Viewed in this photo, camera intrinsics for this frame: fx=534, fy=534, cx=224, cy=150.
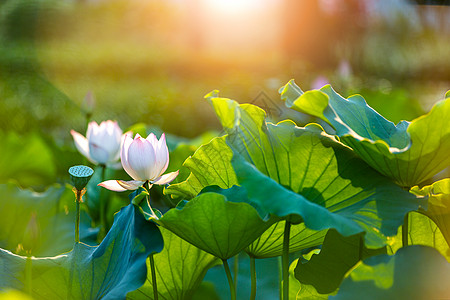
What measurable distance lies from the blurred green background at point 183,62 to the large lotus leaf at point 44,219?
1.51ft

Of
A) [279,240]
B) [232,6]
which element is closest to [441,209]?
[279,240]

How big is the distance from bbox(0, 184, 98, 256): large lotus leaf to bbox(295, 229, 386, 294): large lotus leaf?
1.63 ft

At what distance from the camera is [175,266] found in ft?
2.36

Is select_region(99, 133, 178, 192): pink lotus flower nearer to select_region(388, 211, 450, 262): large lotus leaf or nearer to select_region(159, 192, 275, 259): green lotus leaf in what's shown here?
select_region(159, 192, 275, 259): green lotus leaf

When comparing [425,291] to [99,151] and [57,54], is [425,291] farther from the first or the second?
[57,54]

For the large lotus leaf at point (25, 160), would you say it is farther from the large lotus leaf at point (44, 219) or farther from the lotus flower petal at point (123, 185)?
the lotus flower petal at point (123, 185)

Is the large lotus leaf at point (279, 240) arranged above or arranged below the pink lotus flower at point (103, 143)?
above

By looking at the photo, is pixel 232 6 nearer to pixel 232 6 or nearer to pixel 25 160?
pixel 232 6

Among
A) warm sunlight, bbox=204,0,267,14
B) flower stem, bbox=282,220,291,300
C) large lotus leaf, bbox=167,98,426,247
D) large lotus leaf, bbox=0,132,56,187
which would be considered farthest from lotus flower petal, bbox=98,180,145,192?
warm sunlight, bbox=204,0,267,14

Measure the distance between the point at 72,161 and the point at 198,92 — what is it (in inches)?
144

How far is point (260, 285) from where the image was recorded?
1.08 m

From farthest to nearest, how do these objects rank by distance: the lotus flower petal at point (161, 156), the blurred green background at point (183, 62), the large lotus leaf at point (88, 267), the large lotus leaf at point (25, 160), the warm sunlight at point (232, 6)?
the warm sunlight at point (232, 6), the blurred green background at point (183, 62), the large lotus leaf at point (25, 160), the lotus flower petal at point (161, 156), the large lotus leaf at point (88, 267)

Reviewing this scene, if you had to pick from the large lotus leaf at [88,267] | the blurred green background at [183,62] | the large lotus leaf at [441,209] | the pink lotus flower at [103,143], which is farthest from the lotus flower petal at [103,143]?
the large lotus leaf at [441,209]

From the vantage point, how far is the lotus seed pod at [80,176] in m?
0.67
